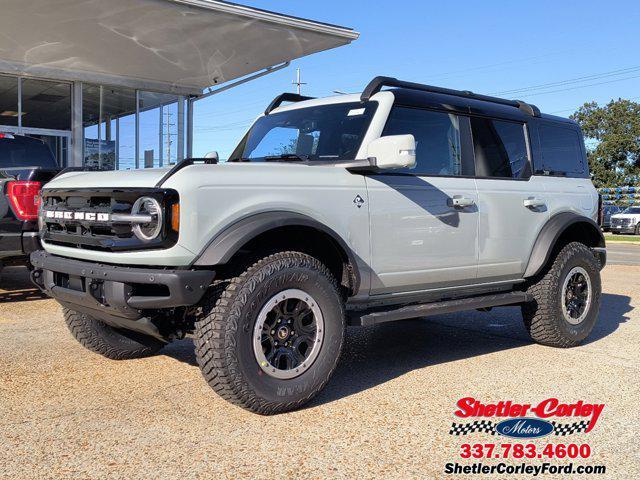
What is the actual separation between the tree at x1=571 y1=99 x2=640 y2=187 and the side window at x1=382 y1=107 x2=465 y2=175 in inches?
2142

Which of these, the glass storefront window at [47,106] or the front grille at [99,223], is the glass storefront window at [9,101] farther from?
the front grille at [99,223]

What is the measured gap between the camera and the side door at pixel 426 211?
4.44 meters

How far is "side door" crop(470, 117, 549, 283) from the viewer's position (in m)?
5.19

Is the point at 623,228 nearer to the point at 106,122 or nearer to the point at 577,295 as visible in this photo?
the point at 106,122

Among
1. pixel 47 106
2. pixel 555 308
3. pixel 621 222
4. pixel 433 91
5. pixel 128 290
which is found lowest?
pixel 621 222

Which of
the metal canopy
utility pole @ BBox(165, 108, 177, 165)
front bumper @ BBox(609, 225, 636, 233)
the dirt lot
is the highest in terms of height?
the metal canopy

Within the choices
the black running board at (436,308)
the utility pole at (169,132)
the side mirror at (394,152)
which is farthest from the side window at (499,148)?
the utility pole at (169,132)

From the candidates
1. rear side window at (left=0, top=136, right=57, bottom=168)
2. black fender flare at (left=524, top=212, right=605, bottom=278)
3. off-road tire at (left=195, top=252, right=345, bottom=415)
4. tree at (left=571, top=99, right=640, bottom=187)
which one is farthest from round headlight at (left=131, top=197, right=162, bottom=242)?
tree at (left=571, top=99, right=640, bottom=187)

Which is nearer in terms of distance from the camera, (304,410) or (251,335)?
(251,335)

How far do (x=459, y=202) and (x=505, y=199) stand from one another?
2.24 feet

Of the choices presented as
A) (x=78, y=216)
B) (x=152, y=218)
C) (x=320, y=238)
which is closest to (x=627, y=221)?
(x=320, y=238)

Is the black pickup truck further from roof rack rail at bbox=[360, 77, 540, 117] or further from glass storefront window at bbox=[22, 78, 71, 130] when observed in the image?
glass storefront window at bbox=[22, 78, 71, 130]

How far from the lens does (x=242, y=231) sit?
366 cm

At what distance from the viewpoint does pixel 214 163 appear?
4020mm
